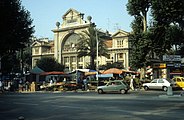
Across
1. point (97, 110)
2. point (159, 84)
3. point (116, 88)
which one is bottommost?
point (97, 110)

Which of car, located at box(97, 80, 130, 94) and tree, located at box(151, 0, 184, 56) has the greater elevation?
tree, located at box(151, 0, 184, 56)

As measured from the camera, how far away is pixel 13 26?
22.3m

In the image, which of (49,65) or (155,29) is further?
(49,65)

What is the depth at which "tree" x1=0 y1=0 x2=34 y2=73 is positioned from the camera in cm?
2084

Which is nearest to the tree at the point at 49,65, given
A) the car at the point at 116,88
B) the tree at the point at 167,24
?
the tree at the point at 167,24

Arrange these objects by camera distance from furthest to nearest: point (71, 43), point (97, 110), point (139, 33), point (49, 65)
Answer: point (71, 43) < point (49, 65) < point (139, 33) < point (97, 110)

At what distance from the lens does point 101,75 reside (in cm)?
4684

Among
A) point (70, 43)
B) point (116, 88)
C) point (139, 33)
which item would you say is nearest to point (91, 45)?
point (139, 33)

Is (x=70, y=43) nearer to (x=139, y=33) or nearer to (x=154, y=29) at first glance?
(x=139, y=33)

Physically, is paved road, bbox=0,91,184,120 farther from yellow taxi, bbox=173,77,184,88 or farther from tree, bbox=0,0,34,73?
yellow taxi, bbox=173,77,184,88

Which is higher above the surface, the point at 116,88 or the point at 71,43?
the point at 71,43

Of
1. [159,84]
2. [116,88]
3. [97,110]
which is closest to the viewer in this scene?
[97,110]

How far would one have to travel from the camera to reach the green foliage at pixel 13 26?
820 inches

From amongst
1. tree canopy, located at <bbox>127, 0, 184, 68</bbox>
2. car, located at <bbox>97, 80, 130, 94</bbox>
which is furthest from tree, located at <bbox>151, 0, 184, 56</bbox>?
car, located at <bbox>97, 80, 130, 94</bbox>
